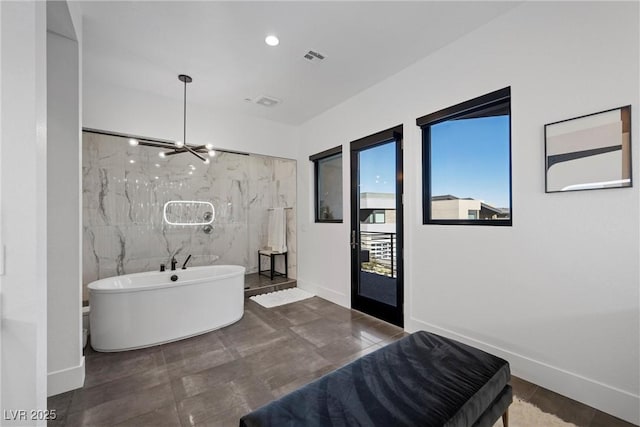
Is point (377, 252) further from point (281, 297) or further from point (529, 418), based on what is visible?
point (529, 418)

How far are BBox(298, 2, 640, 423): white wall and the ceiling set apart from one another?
384 mm

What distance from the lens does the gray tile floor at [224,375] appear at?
180 cm

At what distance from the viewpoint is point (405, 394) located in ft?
4.16

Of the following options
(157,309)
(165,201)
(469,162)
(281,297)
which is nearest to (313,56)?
(469,162)

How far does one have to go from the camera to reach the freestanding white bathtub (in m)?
2.64

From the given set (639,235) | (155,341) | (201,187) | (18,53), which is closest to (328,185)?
(201,187)

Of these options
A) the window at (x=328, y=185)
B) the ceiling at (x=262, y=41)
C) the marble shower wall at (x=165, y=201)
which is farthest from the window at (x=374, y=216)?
the marble shower wall at (x=165, y=201)

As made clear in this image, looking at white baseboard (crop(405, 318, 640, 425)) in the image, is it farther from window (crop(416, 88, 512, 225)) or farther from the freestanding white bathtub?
the freestanding white bathtub

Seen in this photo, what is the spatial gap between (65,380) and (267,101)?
3.66 metres

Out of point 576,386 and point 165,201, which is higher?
point 165,201

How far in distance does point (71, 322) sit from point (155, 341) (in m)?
0.89

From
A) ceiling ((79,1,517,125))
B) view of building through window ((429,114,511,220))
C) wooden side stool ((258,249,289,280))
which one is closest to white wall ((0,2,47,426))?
ceiling ((79,1,517,125))

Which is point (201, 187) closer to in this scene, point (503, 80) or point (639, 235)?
point (503, 80)

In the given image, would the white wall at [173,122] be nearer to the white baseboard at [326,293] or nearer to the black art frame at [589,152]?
the white baseboard at [326,293]
